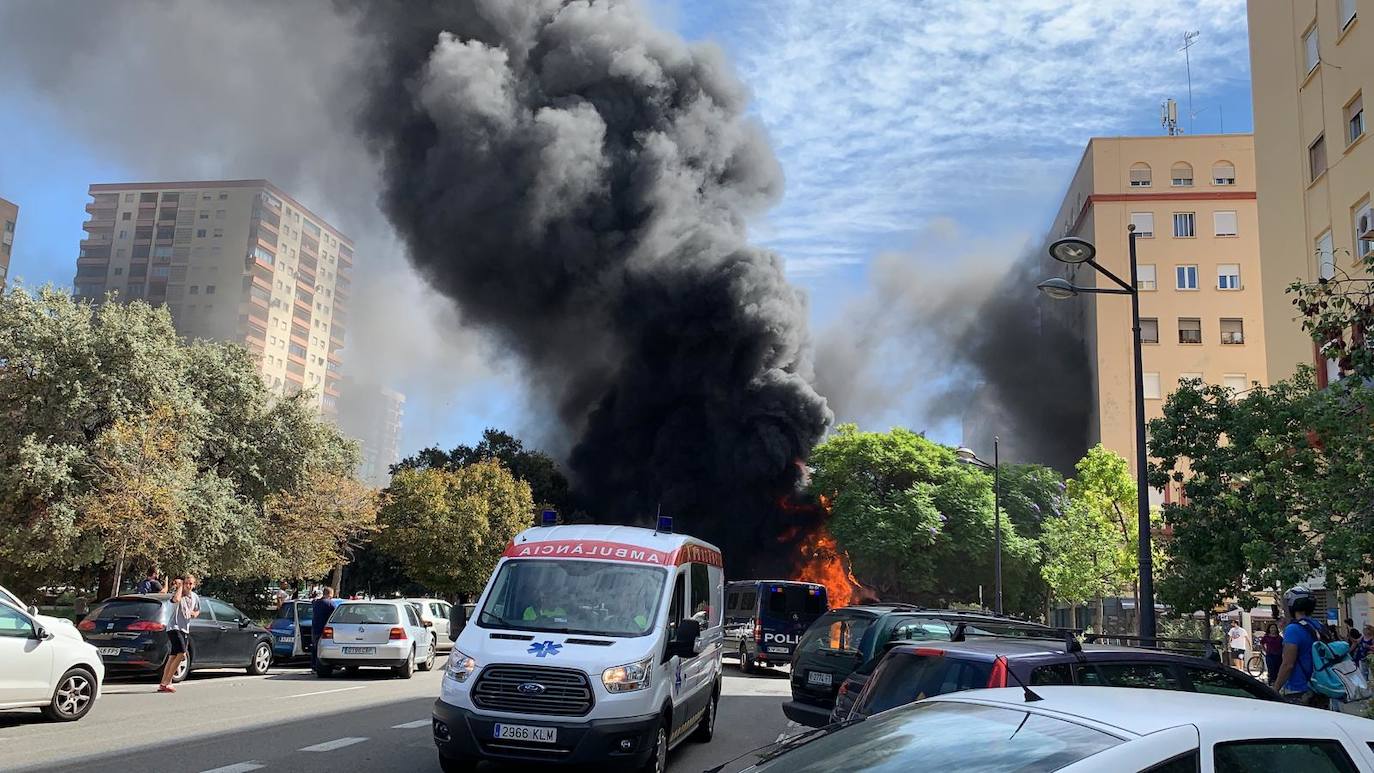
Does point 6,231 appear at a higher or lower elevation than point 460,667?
higher

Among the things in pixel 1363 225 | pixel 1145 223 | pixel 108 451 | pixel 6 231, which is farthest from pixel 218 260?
pixel 1363 225

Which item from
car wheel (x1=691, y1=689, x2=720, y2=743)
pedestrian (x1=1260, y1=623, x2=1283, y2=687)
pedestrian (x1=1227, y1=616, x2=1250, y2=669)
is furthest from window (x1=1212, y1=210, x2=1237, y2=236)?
car wheel (x1=691, y1=689, x2=720, y2=743)

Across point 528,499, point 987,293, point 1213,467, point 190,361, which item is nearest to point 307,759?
point 1213,467

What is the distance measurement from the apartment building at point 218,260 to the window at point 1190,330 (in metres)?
82.1

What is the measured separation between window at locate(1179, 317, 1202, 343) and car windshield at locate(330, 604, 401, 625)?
41134 mm

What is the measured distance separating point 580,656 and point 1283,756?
501cm

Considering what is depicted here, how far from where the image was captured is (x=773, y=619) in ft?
68.7

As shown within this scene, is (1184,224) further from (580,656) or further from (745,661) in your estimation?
(580,656)

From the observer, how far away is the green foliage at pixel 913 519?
3925cm

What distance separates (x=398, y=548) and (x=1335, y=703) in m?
38.6

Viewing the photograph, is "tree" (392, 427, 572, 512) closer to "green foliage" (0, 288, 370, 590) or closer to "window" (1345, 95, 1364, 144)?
"green foliage" (0, 288, 370, 590)

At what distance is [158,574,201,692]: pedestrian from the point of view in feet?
42.8

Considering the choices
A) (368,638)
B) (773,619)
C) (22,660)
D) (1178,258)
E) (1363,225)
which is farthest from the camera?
(1178,258)

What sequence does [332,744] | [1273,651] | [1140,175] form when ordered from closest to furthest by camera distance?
[332,744] < [1273,651] < [1140,175]
